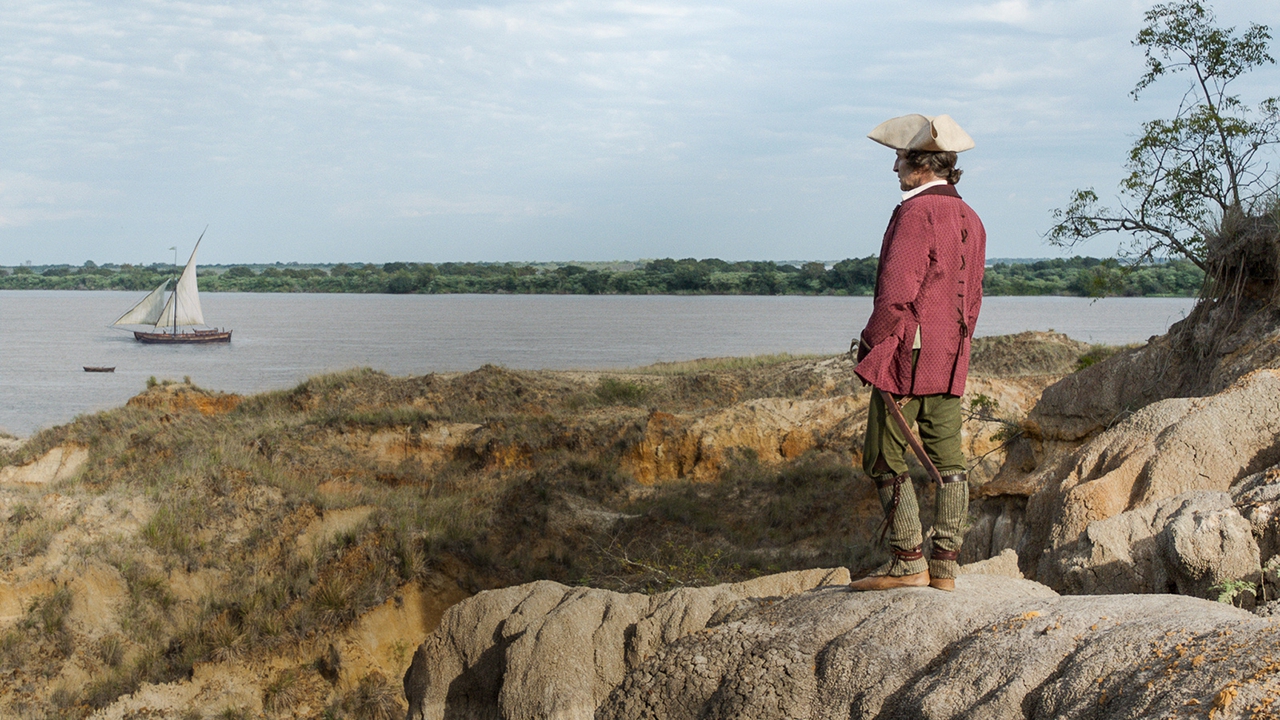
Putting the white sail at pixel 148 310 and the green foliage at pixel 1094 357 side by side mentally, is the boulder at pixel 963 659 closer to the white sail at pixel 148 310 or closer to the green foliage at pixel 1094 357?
the green foliage at pixel 1094 357

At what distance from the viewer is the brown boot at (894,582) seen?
4508 mm

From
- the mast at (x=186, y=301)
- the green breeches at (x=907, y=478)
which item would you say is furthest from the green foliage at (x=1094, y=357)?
the mast at (x=186, y=301)

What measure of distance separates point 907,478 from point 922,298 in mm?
825

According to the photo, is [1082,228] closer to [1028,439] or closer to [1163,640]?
[1028,439]

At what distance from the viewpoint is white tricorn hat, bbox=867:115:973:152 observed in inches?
174

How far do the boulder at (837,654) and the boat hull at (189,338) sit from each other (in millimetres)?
70045

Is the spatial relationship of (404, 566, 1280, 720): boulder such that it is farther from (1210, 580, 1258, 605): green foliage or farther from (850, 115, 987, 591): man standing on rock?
(1210, 580, 1258, 605): green foliage

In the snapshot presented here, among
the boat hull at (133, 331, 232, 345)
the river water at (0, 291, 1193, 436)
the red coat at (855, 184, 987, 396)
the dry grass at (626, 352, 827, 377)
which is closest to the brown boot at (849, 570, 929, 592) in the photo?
the red coat at (855, 184, 987, 396)

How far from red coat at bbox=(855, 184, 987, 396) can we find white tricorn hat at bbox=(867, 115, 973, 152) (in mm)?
190

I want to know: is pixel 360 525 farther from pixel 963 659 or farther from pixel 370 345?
pixel 370 345

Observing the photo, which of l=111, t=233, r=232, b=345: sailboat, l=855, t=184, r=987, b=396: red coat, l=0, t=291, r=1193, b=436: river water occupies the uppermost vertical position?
l=855, t=184, r=987, b=396: red coat

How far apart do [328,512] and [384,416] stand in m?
8.09

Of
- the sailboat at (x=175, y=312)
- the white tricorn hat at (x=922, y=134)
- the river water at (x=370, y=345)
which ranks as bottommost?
the river water at (x=370, y=345)

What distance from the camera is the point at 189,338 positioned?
70438 mm
